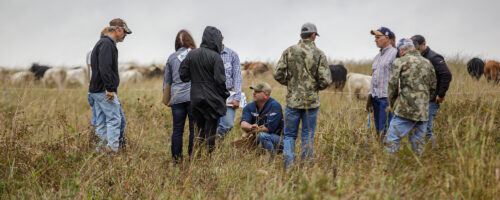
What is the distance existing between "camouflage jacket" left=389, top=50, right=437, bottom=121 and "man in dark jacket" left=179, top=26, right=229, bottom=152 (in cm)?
180

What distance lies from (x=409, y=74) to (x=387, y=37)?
104cm

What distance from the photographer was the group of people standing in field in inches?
165

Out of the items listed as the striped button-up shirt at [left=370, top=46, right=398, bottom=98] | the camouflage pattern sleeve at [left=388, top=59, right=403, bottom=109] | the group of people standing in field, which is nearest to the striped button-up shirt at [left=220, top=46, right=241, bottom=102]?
the group of people standing in field

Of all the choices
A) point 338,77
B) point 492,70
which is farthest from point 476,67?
point 338,77

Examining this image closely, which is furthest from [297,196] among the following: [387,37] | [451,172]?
[387,37]

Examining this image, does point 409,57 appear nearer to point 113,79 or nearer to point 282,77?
point 282,77

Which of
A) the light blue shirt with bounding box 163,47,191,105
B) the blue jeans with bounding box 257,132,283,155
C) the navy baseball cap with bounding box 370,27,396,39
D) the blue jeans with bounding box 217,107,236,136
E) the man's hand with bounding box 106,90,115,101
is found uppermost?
the navy baseball cap with bounding box 370,27,396,39

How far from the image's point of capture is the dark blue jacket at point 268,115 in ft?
16.9

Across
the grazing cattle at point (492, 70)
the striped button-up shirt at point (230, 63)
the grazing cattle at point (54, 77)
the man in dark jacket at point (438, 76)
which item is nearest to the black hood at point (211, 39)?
the striped button-up shirt at point (230, 63)

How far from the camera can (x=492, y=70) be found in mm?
9789

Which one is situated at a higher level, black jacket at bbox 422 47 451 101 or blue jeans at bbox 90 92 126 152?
black jacket at bbox 422 47 451 101

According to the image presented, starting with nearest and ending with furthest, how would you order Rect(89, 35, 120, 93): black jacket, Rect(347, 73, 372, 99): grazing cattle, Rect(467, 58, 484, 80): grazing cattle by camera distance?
Rect(89, 35, 120, 93): black jacket
Rect(347, 73, 372, 99): grazing cattle
Rect(467, 58, 484, 80): grazing cattle

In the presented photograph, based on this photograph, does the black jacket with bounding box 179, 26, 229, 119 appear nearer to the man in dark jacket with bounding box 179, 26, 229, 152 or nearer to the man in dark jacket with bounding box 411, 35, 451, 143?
the man in dark jacket with bounding box 179, 26, 229, 152

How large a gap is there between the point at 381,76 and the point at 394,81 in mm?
694
